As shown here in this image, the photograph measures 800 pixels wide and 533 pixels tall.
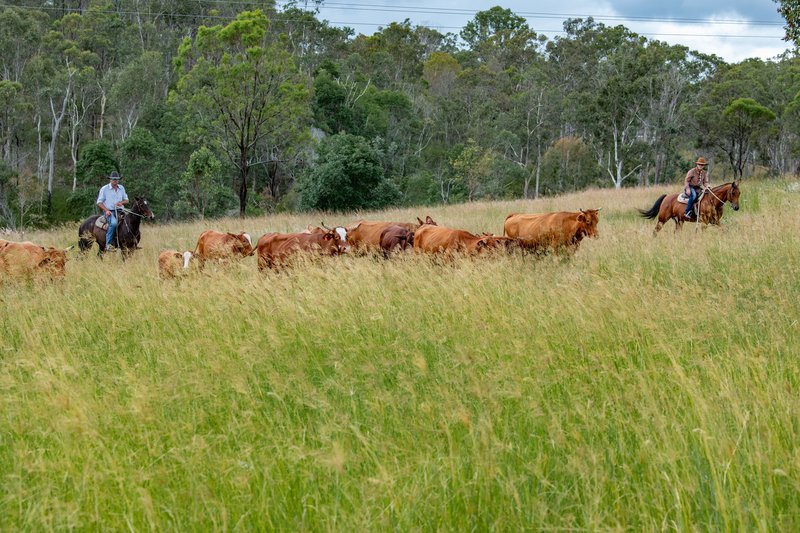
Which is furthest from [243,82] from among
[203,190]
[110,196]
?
[110,196]

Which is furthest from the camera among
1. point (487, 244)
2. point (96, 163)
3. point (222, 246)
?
point (96, 163)

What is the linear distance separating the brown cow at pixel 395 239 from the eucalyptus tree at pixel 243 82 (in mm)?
18058

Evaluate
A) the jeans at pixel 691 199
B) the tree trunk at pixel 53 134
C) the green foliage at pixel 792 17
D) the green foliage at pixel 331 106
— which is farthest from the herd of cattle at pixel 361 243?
the tree trunk at pixel 53 134

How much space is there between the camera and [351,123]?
53.8 m

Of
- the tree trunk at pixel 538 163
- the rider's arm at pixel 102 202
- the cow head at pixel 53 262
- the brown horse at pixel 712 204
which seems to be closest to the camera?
the cow head at pixel 53 262

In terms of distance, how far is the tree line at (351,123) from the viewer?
4238 cm

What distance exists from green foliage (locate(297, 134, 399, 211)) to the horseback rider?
59.9ft

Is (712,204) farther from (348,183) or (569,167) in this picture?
(569,167)

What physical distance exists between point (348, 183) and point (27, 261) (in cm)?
2295

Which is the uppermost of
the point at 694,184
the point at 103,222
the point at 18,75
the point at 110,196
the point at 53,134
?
the point at 18,75

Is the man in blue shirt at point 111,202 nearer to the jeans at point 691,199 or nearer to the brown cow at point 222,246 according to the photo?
the brown cow at point 222,246

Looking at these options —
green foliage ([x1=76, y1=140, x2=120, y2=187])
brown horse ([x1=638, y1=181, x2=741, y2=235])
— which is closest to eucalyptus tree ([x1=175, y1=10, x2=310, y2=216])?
green foliage ([x1=76, y1=140, x2=120, y2=187])

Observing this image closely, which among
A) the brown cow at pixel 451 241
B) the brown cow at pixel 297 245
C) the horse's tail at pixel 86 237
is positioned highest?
the brown cow at pixel 451 241

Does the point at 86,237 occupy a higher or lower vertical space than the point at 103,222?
lower
